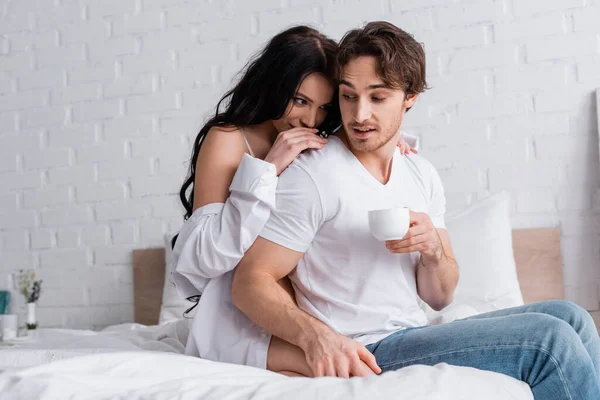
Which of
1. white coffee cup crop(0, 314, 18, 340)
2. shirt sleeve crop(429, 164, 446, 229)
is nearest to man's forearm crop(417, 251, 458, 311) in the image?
shirt sleeve crop(429, 164, 446, 229)

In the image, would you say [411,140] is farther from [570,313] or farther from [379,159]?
[570,313]

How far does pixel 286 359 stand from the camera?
146 centimetres

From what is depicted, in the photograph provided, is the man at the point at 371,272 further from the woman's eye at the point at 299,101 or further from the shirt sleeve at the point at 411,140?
the shirt sleeve at the point at 411,140

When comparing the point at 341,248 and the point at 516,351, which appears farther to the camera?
the point at 341,248

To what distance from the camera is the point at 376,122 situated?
1.61 meters

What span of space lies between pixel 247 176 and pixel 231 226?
11cm

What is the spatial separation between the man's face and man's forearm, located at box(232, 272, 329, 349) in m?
0.40

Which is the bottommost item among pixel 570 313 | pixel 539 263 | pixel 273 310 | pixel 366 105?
pixel 539 263

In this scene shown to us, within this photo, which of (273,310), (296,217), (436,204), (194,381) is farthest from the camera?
(436,204)

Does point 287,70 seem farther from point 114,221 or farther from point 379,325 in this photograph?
point 114,221

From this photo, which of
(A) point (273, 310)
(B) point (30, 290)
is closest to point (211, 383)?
(A) point (273, 310)

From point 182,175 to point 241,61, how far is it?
1.88 feet

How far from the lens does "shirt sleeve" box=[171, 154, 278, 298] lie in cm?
149

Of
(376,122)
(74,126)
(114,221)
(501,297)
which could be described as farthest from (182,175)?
(376,122)
